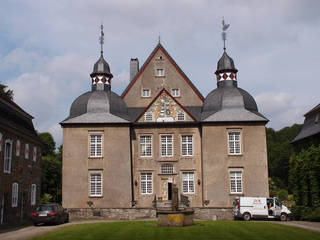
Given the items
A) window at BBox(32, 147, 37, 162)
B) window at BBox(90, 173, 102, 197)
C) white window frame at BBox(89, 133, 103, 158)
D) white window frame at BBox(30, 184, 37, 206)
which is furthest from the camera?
white window frame at BBox(89, 133, 103, 158)

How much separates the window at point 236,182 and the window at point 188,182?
10.9 feet

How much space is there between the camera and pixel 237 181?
31641mm

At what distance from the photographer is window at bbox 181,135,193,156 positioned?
109 ft

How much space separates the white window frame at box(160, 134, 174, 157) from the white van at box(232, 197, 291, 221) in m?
8.36

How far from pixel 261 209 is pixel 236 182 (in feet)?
16.5

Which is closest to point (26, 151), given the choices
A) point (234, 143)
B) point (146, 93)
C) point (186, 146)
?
point (146, 93)

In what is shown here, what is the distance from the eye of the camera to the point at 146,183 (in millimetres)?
32938

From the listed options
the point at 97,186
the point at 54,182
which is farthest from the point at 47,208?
the point at 54,182

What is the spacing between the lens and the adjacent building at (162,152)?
103 ft

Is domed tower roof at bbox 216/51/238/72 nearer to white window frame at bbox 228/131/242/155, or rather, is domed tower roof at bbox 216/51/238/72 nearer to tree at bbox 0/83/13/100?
white window frame at bbox 228/131/242/155

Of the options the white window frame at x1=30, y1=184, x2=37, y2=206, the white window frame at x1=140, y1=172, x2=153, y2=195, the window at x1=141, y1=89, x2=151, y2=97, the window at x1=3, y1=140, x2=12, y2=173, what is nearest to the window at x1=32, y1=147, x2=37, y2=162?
the white window frame at x1=30, y1=184, x2=37, y2=206

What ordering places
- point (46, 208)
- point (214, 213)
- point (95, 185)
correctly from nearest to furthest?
point (46, 208) → point (214, 213) → point (95, 185)

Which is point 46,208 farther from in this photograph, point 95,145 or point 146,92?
→ point 146,92

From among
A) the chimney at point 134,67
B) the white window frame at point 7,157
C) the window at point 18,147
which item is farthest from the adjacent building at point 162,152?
the white window frame at point 7,157
